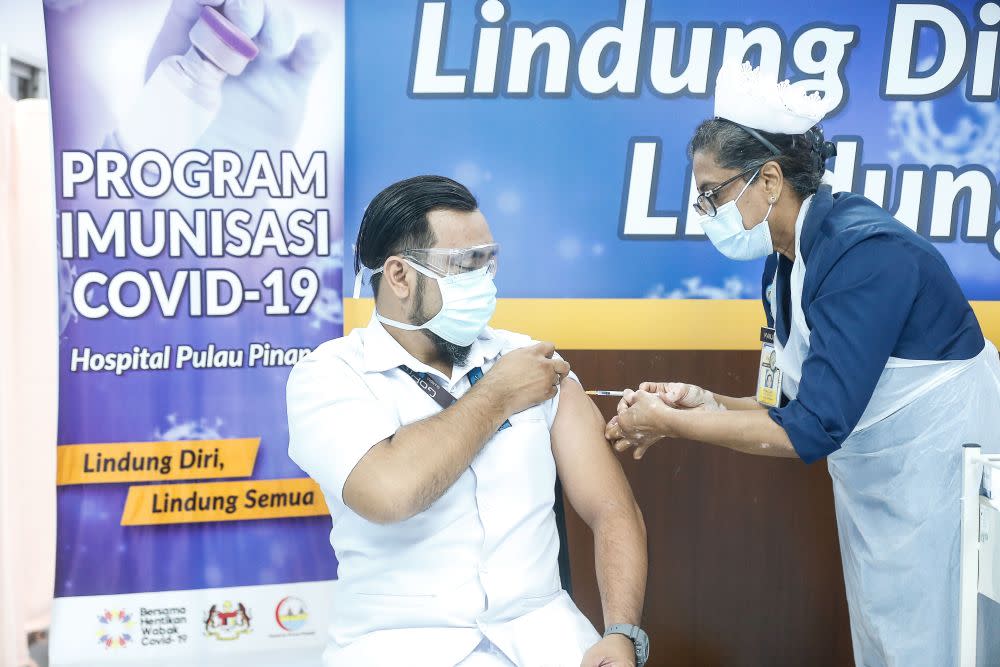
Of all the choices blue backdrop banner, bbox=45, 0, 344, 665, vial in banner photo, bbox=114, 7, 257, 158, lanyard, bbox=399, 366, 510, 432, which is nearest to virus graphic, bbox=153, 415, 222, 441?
blue backdrop banner, bbox=45, 0, 344, 665

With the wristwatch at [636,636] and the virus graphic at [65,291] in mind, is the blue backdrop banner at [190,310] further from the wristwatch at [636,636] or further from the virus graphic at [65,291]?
the wristwatch at [636,636]

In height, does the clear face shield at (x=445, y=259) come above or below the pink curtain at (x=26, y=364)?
above

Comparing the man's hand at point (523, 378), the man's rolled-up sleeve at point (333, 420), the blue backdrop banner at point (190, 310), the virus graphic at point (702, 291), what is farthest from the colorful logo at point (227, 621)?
the virus graphic at point (702, 291)

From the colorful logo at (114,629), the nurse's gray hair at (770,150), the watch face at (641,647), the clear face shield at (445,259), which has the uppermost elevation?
the nurse's gray hair at (770,150)

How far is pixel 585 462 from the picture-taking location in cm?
205

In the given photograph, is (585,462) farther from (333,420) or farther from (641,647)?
(333,420)

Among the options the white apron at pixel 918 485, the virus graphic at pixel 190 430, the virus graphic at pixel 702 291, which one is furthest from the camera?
Answer: the virus graphic at pixel 702 291

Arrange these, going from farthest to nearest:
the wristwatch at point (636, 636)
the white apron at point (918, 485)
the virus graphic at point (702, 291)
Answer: the virus graphic at point (702, 291), the white apron at point (918, 485), the wristwatch at point (636, 636)

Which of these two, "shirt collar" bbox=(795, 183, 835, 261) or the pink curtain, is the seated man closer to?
"shirt collar" bbox=(795, 183, 835, 261)

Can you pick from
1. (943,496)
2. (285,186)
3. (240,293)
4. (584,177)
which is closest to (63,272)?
(240,293)

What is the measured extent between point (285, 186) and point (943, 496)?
6.69 feet

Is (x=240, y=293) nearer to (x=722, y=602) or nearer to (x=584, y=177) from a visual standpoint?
(x=584, y=177)

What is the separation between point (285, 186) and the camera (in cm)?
291

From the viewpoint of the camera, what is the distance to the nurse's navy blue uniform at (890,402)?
76.3 inches
